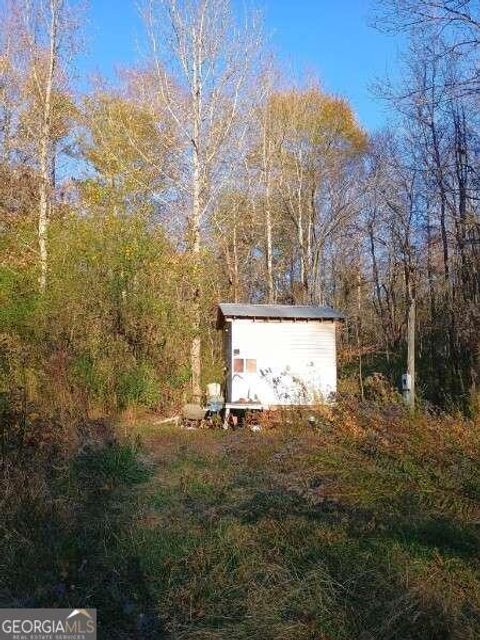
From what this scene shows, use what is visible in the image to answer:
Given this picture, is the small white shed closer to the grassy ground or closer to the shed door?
the shed door

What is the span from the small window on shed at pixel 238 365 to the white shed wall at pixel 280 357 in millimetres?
81

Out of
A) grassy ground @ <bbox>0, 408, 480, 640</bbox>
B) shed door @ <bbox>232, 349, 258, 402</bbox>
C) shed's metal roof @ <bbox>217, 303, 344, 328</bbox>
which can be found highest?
shed's metal roof @ <bbox>217, 303, 344, 328</bbox>

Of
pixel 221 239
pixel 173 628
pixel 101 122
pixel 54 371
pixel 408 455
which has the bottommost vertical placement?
pixel 173 628

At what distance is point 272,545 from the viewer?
5.41m

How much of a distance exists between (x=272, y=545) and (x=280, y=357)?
11.1m

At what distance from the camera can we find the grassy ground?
4.18 meters

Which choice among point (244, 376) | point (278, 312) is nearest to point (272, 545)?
point (244, 376)

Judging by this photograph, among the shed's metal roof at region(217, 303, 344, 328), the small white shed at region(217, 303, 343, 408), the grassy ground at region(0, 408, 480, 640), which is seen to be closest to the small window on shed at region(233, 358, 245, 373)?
the small white shed at region(217, 303, 343, 408)

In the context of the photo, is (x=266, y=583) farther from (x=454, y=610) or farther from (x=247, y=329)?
(x=247, y=329)

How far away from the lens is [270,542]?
17.9 ft

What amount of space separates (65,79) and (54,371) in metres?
15.0

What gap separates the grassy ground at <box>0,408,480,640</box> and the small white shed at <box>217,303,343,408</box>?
7050 mm

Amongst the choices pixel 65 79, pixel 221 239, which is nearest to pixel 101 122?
pixel 65 79

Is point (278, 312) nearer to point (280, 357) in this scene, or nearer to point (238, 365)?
point (280, 357)
